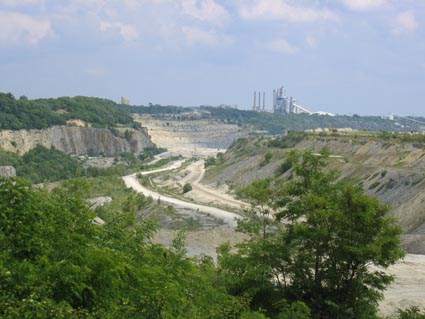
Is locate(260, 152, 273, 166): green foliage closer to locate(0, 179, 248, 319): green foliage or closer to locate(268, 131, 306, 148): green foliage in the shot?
locate(268, 131, 306, 148): green foliage

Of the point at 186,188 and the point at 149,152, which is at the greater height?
the point at 149,152

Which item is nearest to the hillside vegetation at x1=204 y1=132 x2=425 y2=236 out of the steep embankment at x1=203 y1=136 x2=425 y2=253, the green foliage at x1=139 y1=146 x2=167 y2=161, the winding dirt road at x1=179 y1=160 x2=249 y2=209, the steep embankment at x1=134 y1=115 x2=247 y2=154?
the steep embankment at x1=203 y1=136 x2=425 y2=253

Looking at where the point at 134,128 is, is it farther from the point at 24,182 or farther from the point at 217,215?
the point at 24,182

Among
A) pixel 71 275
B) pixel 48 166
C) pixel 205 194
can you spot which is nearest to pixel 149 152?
pixel 48 166

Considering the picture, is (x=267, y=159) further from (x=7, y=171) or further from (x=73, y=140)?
(x=73, y=140)

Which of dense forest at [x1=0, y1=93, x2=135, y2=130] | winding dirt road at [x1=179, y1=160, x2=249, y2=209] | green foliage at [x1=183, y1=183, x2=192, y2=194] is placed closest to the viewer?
winding dirt road at [x1=179, y1=160, x2=249, y2=209]

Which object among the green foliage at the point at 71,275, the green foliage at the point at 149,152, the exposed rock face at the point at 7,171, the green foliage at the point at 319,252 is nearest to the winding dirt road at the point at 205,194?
the exposed rock face at the point at 7,171

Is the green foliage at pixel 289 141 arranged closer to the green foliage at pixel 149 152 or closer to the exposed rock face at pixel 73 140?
the green foliage at pixel 149 152
